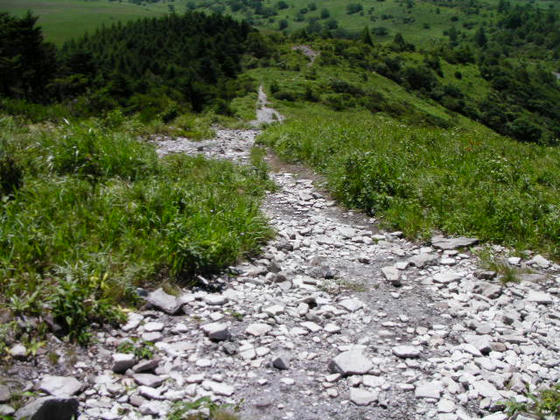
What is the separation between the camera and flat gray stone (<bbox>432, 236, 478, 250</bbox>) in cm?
818

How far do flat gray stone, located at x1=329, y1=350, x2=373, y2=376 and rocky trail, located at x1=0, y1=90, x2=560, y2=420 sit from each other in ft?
0.04

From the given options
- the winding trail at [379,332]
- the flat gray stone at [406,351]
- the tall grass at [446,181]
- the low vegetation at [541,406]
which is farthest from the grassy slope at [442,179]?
the low vegetation at [541,406]

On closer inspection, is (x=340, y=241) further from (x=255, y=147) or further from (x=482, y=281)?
(x=255, y=147)

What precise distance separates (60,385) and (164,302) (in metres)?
1.77

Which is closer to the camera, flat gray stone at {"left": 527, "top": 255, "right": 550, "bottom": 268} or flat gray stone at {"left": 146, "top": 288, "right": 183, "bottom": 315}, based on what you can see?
flat gray stone at {"left": 146, "top": 288, "right": 183, "bottom": 315}

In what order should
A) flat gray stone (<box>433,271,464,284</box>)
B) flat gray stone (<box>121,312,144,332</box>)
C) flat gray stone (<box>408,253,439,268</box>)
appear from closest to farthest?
flat gray stone (<box>121,312,144,332</box>), flat gray stone (<box>433,271,464,284</box>), flat gray stone (<box>408,253,439,268</box>)

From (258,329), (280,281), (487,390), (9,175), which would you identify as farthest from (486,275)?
(9,175)

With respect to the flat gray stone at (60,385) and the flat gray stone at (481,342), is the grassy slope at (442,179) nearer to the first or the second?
the flat gray stone at (481,342)

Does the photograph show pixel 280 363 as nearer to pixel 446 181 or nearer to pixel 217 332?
pixel 217 332

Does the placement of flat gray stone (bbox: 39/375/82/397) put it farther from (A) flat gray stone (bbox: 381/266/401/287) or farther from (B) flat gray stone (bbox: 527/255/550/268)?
(B) flat gray stone (bbox: 527/255/550/268)

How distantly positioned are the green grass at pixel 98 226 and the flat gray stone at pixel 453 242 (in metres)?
3.09

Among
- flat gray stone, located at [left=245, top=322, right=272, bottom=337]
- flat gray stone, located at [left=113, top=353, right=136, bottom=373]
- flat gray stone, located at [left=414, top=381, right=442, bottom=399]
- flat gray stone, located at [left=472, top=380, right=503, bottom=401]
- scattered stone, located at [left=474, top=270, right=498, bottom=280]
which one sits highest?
flat gray stone, located at [left=113, top=353, right=136, bottom=373]

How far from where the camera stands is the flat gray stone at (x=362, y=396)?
443 cm

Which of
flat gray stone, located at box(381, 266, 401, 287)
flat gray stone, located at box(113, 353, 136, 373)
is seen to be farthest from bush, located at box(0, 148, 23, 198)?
flat gray stone, located at box(381, 266, 401, 287)
